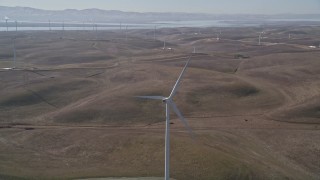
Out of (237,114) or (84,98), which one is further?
(84,98)

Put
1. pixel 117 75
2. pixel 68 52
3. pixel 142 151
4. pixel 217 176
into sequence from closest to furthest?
pixel 217 176, pixel 142 151, pixel 117 75, pixel 68 52

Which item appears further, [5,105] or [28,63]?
[28,63]

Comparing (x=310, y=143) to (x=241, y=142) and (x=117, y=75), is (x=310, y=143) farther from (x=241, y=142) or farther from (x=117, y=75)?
(x=117, y=75)

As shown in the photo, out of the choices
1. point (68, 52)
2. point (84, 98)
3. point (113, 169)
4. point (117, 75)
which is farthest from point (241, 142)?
point (68, 52)

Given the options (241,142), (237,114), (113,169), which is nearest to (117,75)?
(237,114)

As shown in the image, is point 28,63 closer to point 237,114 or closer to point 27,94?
point 27,94

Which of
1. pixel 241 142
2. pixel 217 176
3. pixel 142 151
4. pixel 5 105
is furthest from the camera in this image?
pixel 5 105
